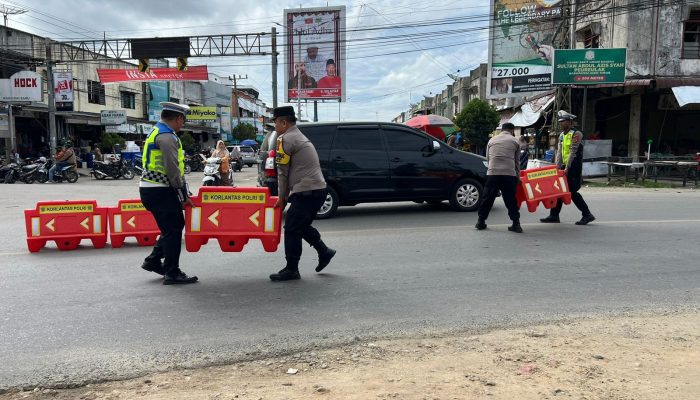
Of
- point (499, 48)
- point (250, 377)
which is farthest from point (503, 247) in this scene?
point (499, 48)

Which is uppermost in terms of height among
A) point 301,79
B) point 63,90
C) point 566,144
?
point 301,79

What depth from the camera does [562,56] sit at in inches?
750

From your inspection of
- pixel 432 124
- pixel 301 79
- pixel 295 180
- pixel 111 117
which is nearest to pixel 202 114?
pixel 111 117

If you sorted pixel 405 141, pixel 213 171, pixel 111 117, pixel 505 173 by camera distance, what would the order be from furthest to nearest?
1. pixel 111 117
2. pixel 213 171
3. pixel 405 141
4. pixel 505 173

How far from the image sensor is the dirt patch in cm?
304

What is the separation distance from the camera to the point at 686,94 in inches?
720

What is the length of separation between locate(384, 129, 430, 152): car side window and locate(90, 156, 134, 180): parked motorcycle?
17.4 metres

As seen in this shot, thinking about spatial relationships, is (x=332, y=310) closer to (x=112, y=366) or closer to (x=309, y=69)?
(x=112, y=366)

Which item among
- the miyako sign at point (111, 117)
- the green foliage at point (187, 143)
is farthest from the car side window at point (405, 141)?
the green foliage at point (187, 143)

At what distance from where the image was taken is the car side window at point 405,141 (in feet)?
32.0

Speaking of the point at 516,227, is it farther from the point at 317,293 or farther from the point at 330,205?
the point at 317,293

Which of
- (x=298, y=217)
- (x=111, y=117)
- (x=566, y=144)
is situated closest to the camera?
(x=298, y=217)

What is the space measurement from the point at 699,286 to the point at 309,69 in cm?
2591

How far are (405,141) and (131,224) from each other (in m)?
4.99
